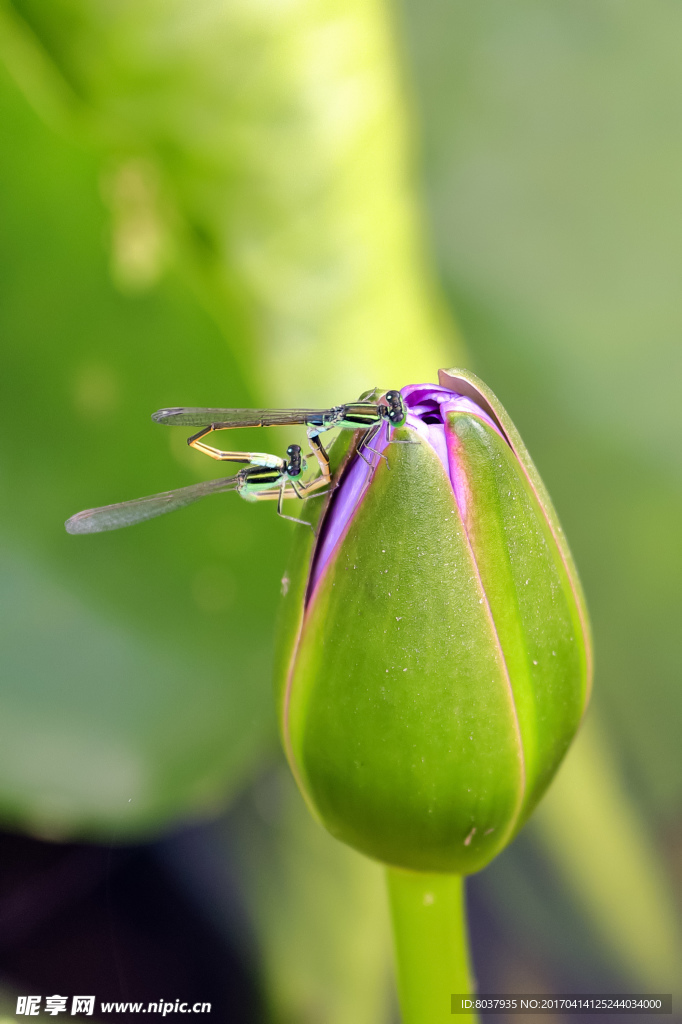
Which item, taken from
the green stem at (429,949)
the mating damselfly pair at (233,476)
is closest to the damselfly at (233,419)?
the mating damselfly pair at (233,476)

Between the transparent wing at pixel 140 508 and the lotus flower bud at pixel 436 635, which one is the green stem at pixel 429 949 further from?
the transparent wing at pixel 140 508

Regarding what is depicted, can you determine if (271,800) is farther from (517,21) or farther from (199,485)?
(517,21)

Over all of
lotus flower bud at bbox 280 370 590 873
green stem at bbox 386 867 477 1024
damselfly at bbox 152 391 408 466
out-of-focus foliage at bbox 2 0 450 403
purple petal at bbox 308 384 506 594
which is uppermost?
out-of-focus foliage at bbox 2 0 450 403

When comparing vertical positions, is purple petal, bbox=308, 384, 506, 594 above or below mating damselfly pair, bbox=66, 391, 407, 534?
below

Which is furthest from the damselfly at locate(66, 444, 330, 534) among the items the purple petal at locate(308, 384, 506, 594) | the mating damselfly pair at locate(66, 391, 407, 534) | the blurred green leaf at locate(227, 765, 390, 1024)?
the blurred green leaf at locate(227, 765, 390, 1024)

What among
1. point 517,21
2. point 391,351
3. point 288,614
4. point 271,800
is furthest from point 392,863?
point 517,21

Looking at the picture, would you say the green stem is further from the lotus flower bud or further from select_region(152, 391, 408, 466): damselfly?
select_region(152, 391, 408, 466): damselfly
